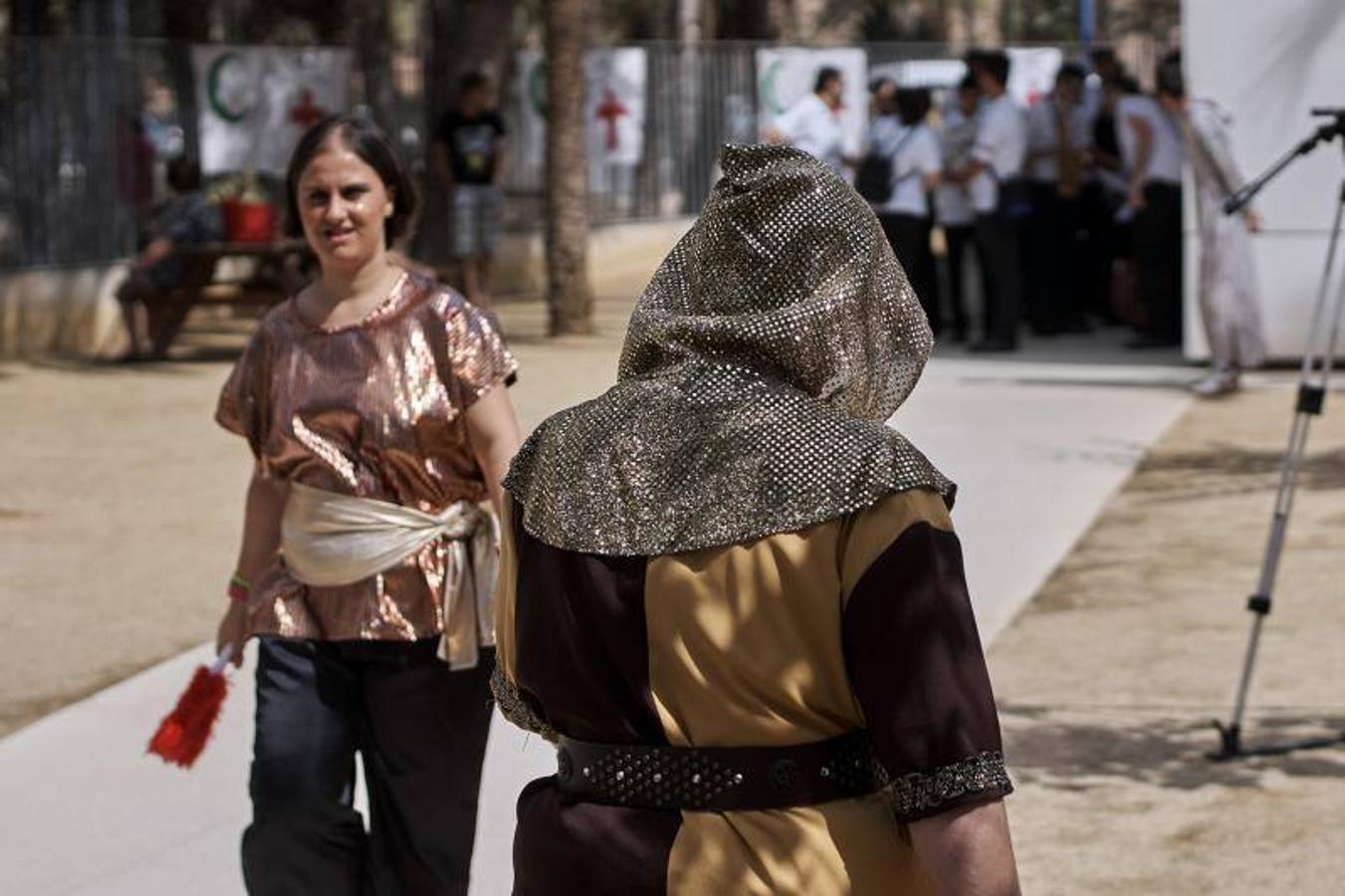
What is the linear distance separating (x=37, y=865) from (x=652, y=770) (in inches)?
145

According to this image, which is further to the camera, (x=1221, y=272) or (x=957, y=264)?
(x=957, y=264)

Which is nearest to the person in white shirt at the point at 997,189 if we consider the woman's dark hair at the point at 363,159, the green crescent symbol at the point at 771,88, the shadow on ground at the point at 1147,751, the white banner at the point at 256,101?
the white banner at the point at 256,101

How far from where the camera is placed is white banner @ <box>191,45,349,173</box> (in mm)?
19594

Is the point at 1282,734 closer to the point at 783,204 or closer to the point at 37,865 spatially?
the point at 37,865

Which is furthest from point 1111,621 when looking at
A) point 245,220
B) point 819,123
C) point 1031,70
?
point 1031,70

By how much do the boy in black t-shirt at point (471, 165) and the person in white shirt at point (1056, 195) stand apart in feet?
13.9

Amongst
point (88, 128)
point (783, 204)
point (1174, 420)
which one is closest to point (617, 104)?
point (88, 128)

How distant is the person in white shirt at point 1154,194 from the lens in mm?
16172

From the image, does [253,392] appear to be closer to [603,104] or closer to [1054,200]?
[1054,200]

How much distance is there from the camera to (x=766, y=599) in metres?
2.48

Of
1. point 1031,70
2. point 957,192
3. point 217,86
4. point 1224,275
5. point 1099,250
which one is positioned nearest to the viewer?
point 1224,275

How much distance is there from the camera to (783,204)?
2562 millimetres

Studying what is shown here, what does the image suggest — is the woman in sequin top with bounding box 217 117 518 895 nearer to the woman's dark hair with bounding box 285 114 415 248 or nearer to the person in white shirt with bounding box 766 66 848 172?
the woman's dark hair with bounding box 285 114 415 248

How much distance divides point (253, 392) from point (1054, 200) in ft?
45.4
